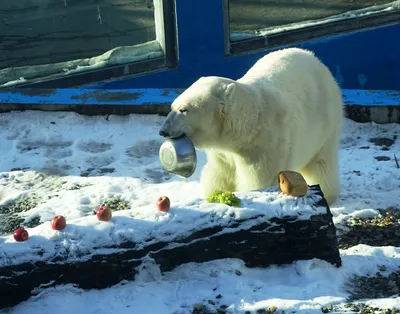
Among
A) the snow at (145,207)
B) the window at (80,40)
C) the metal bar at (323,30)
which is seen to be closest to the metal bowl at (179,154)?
the snow at (145,207)

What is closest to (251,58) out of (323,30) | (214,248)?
(323,30)

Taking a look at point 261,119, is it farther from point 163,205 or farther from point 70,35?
point 70,35

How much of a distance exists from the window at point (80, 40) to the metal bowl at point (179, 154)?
9.91 feet

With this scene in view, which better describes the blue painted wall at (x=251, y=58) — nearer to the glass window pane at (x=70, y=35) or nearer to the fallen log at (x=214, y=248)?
the glass window pane at (x=70, y=35)

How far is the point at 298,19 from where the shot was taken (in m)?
6.68

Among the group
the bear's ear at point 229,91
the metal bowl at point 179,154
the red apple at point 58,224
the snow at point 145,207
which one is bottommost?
the snow at point 145,207

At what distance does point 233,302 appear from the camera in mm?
3230

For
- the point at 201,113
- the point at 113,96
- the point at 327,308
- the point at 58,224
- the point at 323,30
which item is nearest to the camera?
the point at 327,308

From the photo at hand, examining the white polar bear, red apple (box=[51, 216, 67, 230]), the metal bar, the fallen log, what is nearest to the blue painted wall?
the metal bar

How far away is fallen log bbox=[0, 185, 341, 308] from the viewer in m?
3.20

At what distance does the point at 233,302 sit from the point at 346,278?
2.18 feet

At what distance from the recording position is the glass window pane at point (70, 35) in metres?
6.53

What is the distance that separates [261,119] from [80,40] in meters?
3.37

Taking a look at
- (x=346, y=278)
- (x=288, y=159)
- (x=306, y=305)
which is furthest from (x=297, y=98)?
(x=306, y=305)
